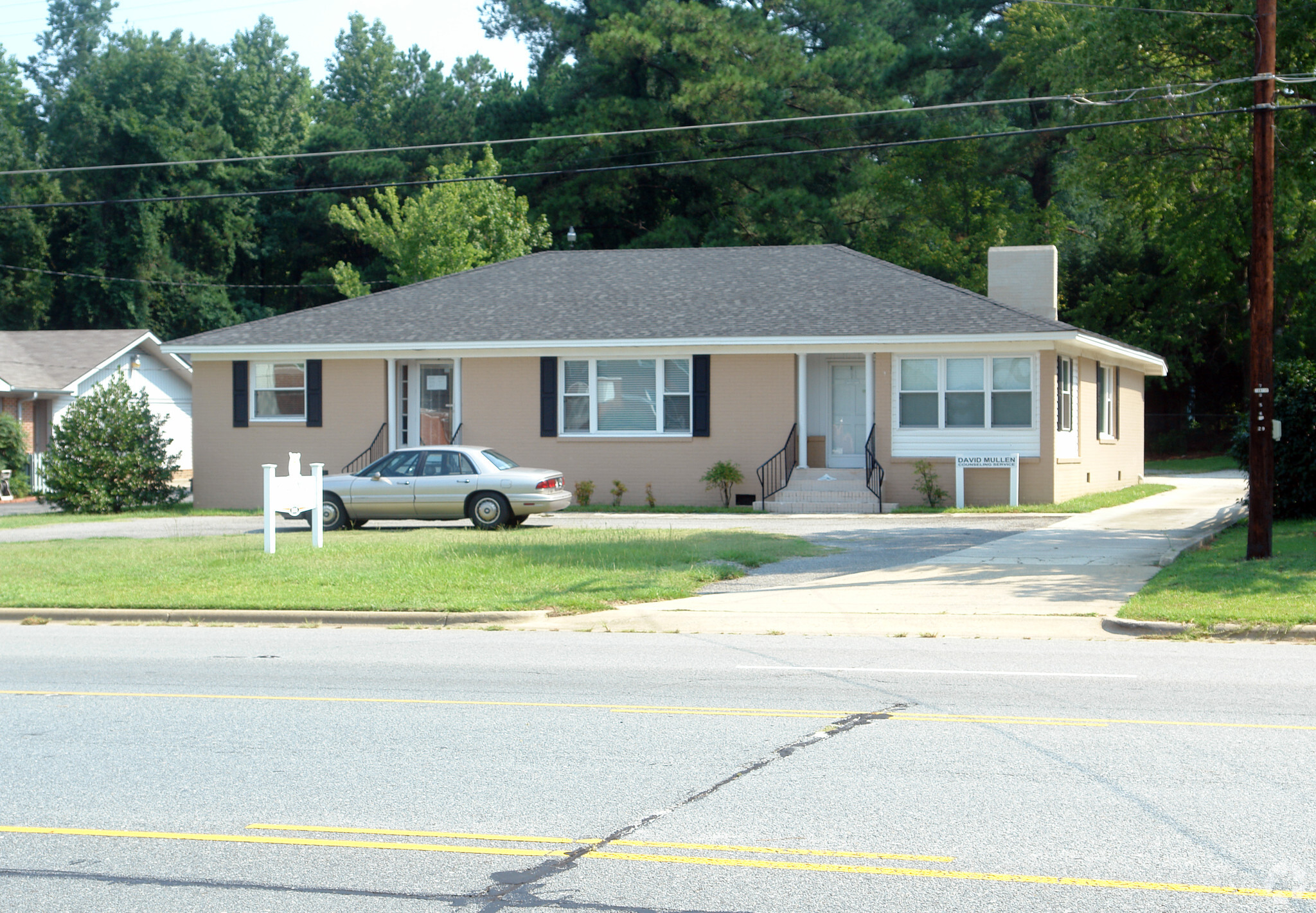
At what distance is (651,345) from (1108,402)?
39.6ft

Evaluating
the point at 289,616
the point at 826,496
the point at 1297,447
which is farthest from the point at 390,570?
the point at 1297,447

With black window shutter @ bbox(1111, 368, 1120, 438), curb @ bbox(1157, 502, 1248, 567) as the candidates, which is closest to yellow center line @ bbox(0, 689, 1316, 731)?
curb @ bbox(1157, 502, 1248, 567)

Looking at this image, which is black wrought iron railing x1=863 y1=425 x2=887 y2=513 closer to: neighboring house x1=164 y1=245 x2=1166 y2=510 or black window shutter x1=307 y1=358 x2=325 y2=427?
neighboring house x1=164 y1=245 x2=1166 y2=510

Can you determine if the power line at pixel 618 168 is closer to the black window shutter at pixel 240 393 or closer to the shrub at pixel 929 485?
the black window shutter at pixel 240 393

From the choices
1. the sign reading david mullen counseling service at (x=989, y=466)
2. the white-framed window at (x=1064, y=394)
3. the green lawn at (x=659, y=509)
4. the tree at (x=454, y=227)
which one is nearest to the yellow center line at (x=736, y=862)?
the green lawn at (x=659, y=509)

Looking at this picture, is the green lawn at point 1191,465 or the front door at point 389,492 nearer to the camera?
the front door at point 389,492

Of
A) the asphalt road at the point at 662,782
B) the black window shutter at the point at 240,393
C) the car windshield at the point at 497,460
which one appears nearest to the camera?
the asphalt road at the point at 662,782

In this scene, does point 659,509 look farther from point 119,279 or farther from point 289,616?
point 119,279

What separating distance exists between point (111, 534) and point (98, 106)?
44357 mm

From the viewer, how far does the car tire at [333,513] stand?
22203 mm

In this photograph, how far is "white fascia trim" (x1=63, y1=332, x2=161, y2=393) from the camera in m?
40.3

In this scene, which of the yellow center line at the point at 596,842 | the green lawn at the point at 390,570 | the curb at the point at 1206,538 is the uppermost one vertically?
→ the curb at the point at 1206,538

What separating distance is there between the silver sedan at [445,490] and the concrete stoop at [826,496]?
533 centimetres

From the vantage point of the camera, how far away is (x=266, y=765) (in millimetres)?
7199
